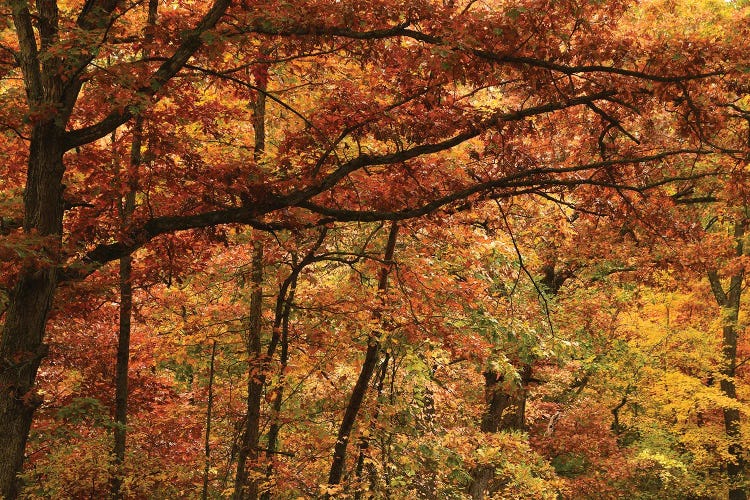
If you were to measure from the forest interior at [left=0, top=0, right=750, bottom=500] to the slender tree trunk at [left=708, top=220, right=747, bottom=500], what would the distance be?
169 inches

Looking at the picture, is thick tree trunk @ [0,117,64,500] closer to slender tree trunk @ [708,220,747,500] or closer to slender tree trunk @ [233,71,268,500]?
slender tree trunk @ [233,71,268,500]

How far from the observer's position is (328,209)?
5.56 meters

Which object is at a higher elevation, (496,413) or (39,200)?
Answer: (39,200)

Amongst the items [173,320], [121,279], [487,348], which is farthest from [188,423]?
[487,348]

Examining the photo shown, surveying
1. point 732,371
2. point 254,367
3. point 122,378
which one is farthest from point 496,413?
point 732,371

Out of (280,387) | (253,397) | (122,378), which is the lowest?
(253,397)

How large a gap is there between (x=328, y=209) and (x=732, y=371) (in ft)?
57.9

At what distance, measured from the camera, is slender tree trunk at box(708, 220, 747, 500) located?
18.0 meters

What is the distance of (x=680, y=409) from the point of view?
1758cm

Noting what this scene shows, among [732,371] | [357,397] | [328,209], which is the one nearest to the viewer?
[328,209]

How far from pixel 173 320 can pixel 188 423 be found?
1.88m

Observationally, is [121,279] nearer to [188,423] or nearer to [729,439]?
[188,423]

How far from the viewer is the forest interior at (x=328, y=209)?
5.23 meters

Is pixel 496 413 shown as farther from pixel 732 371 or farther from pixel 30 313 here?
pixel 30 313
